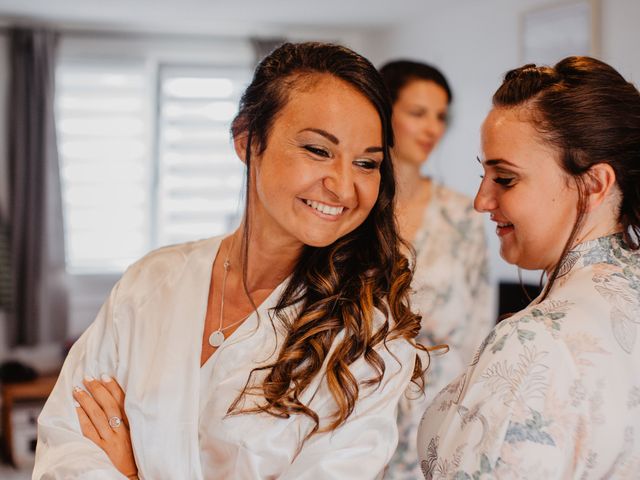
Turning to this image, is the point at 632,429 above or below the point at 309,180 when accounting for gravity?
below

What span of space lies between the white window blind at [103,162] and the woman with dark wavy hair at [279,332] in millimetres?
4689

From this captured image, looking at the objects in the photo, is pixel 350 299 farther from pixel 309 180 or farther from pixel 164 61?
pixel 164 61

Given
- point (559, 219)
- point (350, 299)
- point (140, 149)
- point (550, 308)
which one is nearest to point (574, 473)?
point (550, 308)

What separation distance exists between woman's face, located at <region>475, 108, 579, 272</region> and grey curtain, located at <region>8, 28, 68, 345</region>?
4934mm

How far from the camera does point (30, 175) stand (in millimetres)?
5746

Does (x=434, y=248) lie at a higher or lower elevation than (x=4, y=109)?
lower

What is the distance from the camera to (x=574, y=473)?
3.64 feet

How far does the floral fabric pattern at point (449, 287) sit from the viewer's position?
2.58m

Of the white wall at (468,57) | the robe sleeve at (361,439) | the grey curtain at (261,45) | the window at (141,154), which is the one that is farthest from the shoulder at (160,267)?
the grey curtain at (261,45)

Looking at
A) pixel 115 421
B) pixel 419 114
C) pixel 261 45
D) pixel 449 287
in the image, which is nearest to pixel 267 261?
pixel 115 421

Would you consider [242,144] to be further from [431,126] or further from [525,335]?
[431,126]

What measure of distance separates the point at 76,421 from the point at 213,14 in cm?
472

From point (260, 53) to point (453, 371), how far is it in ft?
Answer: 13.9

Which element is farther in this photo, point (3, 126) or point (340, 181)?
point (3, 126)
